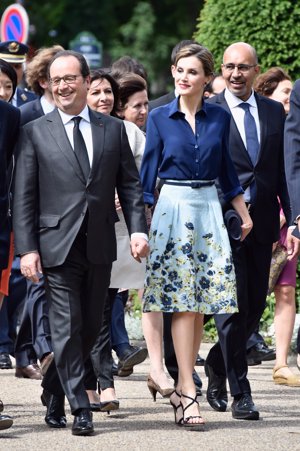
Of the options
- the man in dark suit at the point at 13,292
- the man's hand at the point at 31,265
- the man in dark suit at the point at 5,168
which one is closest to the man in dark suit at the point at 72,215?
the man's hand at the point at 31,265

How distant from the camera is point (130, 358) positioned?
10.6m

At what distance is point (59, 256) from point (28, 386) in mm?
2434

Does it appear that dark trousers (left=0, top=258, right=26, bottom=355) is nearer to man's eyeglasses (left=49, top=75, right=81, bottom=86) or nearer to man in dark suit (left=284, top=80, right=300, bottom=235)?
man's eyeglasses (left=49, top=75, right=81, bottom=86)

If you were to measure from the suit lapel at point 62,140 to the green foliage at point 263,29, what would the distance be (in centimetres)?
464

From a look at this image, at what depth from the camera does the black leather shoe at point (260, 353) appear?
38.5ft

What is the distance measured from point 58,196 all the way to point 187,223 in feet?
2.59

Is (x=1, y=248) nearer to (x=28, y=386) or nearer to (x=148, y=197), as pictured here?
(x=148, y=197)

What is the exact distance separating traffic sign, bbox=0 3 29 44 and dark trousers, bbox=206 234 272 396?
37.2 ft

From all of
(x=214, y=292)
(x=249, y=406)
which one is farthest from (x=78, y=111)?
(x=249, y=406)

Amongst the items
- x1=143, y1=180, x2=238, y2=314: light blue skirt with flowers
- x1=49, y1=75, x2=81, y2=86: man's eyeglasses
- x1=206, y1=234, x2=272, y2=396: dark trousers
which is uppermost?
x1=49, y1=75, x2=81, y2=86: man's eyeglasses

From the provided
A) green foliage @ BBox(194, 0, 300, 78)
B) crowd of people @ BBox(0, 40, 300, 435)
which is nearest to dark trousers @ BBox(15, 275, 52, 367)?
crowd of people @ BBox(0, 40, 300, 435)

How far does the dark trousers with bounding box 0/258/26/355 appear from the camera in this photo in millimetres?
11914

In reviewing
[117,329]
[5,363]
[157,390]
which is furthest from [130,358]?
[5,363]

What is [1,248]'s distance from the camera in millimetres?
8500
